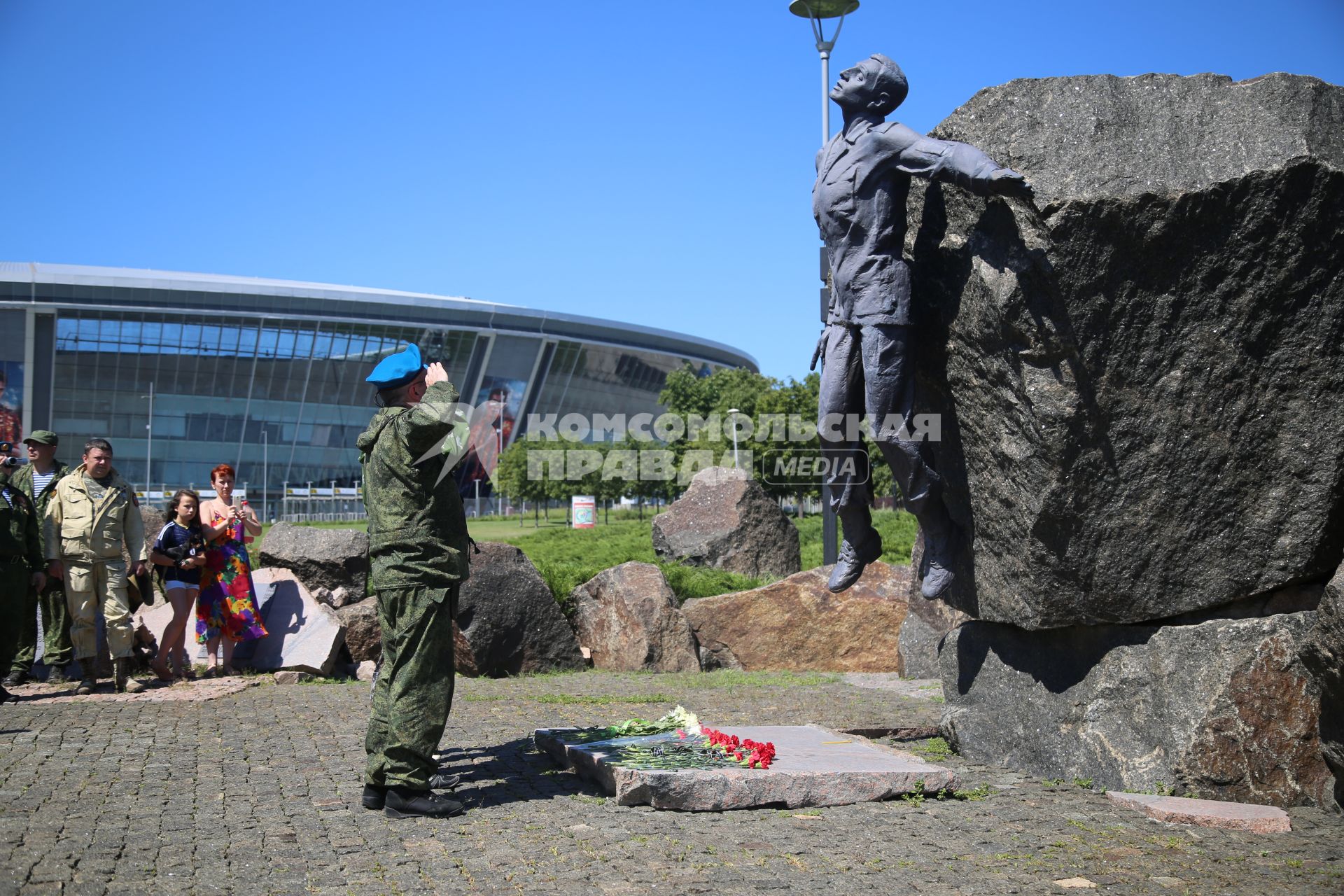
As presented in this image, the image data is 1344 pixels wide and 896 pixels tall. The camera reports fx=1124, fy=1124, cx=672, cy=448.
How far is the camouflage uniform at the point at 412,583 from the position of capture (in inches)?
194

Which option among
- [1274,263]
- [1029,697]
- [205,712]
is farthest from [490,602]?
[1274,263]

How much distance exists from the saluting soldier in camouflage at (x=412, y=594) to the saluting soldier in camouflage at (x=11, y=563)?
446cm

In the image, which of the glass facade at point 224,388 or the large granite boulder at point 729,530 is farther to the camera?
the glass facade at point 224,388

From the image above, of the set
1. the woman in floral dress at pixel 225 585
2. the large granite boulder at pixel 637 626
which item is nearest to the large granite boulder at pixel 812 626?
the large granite boulder at pixel 637 626

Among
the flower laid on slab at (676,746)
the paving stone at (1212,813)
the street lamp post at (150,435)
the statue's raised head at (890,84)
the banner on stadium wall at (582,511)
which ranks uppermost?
the street lamp post at (150,435)

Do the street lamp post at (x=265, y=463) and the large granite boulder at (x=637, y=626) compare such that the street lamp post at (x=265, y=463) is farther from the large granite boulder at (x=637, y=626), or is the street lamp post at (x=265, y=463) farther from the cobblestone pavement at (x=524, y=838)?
the cobblestone pavement at (x=524, y=838)

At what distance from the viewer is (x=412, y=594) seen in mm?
5016

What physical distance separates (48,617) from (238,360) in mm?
50467

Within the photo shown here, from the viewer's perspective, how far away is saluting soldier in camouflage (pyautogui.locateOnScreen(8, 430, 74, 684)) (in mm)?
9258

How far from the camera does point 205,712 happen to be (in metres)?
7.78

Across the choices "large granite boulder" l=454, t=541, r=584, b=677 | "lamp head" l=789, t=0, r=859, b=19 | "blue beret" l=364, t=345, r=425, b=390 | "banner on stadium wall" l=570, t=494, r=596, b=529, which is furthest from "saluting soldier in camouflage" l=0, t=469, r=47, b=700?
"banner on stadium wall" l=570, t=494, r=596, b=529

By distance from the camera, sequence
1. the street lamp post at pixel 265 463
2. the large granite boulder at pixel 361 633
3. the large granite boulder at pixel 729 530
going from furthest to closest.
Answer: the street lamp post at pixel 265 463 → the large granite boulder at pixel 729 530 → the large granite boulder at pixel 361 633

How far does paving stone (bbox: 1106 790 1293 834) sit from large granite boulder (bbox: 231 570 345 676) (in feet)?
23.1

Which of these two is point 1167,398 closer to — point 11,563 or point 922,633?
point 922,633
